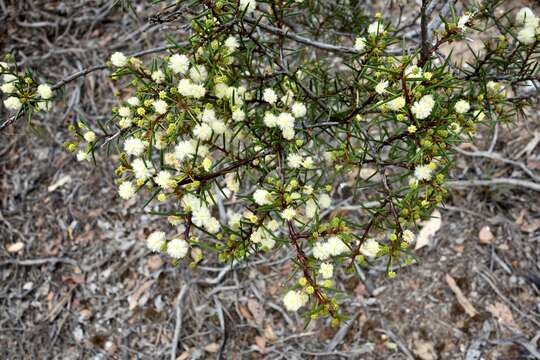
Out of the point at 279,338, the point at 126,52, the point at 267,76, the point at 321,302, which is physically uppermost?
the point at 126,52

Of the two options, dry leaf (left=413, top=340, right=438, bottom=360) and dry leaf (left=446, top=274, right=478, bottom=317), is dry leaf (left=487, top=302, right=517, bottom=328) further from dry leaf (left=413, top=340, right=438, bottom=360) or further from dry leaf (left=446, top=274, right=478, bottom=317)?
dry leaf (left=413, top=340, right=438, bottom=360)

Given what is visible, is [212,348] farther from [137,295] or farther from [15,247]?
[15,247]

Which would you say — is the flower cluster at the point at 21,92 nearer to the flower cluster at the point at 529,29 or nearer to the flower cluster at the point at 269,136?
the flower cluster at the point at 269,136

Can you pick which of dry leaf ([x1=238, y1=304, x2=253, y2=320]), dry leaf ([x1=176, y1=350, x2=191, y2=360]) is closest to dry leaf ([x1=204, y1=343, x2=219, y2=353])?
dry leaf ([x1=176, y1=350, x2=191, y2=360])

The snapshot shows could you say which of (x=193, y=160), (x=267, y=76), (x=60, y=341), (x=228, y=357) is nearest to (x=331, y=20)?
(x=267, y=76)

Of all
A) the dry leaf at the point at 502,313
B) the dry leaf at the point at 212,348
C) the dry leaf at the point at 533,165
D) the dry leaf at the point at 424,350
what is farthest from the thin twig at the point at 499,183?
the dry leaf at the point at 212,348

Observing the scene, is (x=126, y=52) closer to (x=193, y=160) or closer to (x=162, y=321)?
(x=162, y=321)

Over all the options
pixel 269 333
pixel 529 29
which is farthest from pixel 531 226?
pixel 269 333
